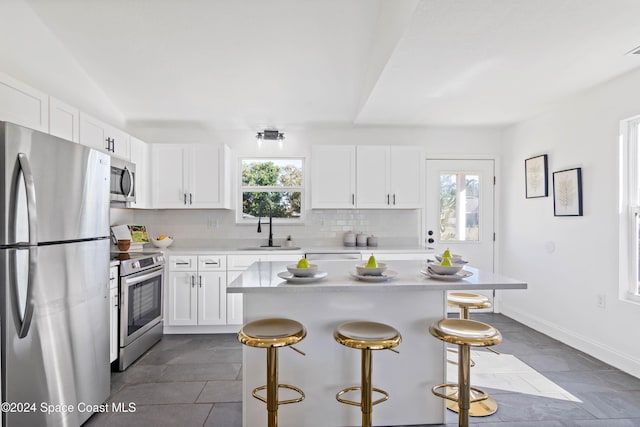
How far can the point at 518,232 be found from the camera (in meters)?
4.28

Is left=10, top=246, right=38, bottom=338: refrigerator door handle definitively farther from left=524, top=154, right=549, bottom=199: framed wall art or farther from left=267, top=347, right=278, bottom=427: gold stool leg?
left=524, top=154, right=549, bottom=199: framed wall art

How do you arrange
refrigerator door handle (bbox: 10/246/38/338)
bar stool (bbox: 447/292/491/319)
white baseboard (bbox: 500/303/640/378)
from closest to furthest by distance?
refrigerator door handle (bbox: 10/246/38/338) → bar stool (bbox: 447/292/491/319) → white baseboard (bbox: 500/303/640/378)

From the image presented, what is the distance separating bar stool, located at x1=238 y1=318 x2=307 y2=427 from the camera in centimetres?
164

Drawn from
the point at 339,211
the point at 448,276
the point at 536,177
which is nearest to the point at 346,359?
the point at 448,276

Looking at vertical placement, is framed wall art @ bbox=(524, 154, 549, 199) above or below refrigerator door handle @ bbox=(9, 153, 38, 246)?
above

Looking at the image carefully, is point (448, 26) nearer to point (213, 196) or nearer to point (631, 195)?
point (631, 195)

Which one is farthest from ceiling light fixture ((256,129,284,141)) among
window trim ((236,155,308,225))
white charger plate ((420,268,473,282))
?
white charger plate ((420,268,473,282))

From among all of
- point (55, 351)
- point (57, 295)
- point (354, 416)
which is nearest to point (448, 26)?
point (354, 416)

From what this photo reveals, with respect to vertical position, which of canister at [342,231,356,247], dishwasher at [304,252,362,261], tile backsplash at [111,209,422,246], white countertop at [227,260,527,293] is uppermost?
tile backsplash at [111,209,422,246]

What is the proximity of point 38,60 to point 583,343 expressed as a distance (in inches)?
214

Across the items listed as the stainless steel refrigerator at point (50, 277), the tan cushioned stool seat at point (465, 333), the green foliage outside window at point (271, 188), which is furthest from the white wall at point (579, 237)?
the stainless steel refrigerator at point (50, 277)

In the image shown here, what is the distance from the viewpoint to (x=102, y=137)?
10.4 ft

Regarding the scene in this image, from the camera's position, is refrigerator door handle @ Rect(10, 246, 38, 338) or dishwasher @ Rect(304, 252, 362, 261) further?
dishwasher @ Rect(304, 252, 362, 261)

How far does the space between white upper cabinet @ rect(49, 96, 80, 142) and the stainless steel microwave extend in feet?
1.50
